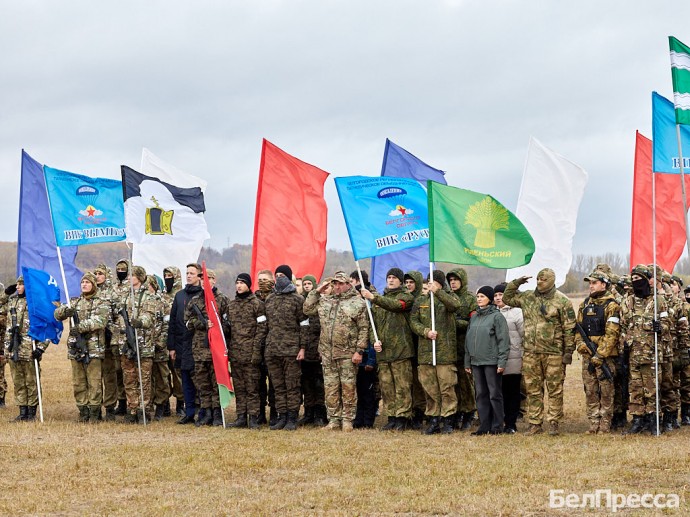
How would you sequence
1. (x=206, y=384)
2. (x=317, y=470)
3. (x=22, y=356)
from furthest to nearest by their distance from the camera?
1. (x=22, y=356)
2. (x=206, y=384)
3. (x=317, y=470)

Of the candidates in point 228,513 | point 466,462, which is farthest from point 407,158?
point 228,513

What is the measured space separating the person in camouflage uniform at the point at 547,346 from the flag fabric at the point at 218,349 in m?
4.70

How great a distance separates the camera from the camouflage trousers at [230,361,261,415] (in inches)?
561

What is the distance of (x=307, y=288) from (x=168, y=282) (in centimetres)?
300

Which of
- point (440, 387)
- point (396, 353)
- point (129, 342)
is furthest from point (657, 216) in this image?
point (129, 342)

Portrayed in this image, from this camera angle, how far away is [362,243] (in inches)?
542

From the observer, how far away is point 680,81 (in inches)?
458

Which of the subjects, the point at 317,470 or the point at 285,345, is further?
the point at 285,345

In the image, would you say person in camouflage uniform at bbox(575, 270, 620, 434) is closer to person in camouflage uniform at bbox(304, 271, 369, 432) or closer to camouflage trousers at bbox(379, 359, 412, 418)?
camouflage trousers at bbox(379, 359, 412, 418)

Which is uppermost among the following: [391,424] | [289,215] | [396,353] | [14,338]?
[289,215]

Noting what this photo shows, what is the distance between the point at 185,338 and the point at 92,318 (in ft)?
5.13

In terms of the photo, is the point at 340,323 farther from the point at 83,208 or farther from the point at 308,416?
the point at 83,208

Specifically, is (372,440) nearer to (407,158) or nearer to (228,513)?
(228,513)

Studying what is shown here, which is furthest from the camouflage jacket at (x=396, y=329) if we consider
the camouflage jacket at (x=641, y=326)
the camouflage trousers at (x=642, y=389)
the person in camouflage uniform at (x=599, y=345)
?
the camouflage trousers at (x=642, y=389)
